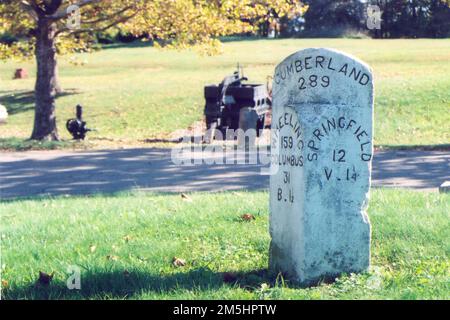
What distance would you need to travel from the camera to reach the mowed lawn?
2112 cm

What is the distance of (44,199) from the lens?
1073 cm

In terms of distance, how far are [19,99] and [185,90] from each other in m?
7.37

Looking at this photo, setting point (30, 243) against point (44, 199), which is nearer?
point (30, 243)

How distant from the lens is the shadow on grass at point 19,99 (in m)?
27.9

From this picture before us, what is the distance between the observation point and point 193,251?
662cm

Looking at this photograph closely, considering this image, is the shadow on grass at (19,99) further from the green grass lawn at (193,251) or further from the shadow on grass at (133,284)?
the shadow on grass at (133,284)

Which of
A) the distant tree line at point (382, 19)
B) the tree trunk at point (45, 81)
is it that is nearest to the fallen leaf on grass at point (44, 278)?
the tree trunk at point (45, 81)

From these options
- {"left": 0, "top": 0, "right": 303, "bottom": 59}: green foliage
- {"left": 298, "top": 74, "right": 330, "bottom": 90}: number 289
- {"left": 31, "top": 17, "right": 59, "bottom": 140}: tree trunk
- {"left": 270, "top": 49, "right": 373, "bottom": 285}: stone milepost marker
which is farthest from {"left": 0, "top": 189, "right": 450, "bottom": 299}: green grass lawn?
{"left": 31, "top": 17, "right": 59, "bottom": 140}: tree trunk

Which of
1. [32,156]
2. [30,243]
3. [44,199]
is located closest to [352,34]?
[32,156]

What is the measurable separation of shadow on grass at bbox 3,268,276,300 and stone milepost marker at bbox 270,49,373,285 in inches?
17.5

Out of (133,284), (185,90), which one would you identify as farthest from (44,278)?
(185,90)

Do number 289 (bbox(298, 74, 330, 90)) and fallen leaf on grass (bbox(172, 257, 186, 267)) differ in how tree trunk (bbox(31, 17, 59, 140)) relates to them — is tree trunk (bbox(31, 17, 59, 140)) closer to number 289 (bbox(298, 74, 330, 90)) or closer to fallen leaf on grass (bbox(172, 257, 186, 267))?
fallen leaf on grass (bbox(172, 257, 186, 267))
